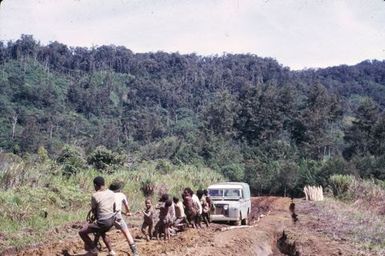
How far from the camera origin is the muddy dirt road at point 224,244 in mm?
12258

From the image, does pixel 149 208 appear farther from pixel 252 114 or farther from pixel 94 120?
pixel 94 120

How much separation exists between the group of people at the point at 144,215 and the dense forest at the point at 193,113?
13.0 metres

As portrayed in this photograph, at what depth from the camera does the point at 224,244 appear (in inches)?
566

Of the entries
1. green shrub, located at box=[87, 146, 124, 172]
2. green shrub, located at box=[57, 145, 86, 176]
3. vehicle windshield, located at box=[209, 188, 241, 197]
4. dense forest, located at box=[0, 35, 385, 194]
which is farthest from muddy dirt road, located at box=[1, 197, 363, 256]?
green shrub, located at box=[87, 146, 124, 172]

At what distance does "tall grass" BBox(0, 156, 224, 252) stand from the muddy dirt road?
141 centimetres

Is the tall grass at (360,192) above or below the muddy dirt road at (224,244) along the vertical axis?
below

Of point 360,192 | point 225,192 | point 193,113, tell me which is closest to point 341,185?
point 360,192

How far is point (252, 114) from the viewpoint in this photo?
297 feet

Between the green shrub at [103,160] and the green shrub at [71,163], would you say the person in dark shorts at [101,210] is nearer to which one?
the green shrub at [71,163]

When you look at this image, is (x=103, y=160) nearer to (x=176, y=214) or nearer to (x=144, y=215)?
(x=176, y=214)

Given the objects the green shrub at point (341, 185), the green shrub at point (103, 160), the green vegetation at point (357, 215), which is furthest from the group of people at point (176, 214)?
the green shrub at point (341, 185)

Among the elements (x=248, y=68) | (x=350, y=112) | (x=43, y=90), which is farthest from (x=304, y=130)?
(x=248, y=68)

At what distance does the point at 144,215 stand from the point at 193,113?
114 meters

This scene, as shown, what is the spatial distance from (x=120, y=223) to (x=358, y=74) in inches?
6364
